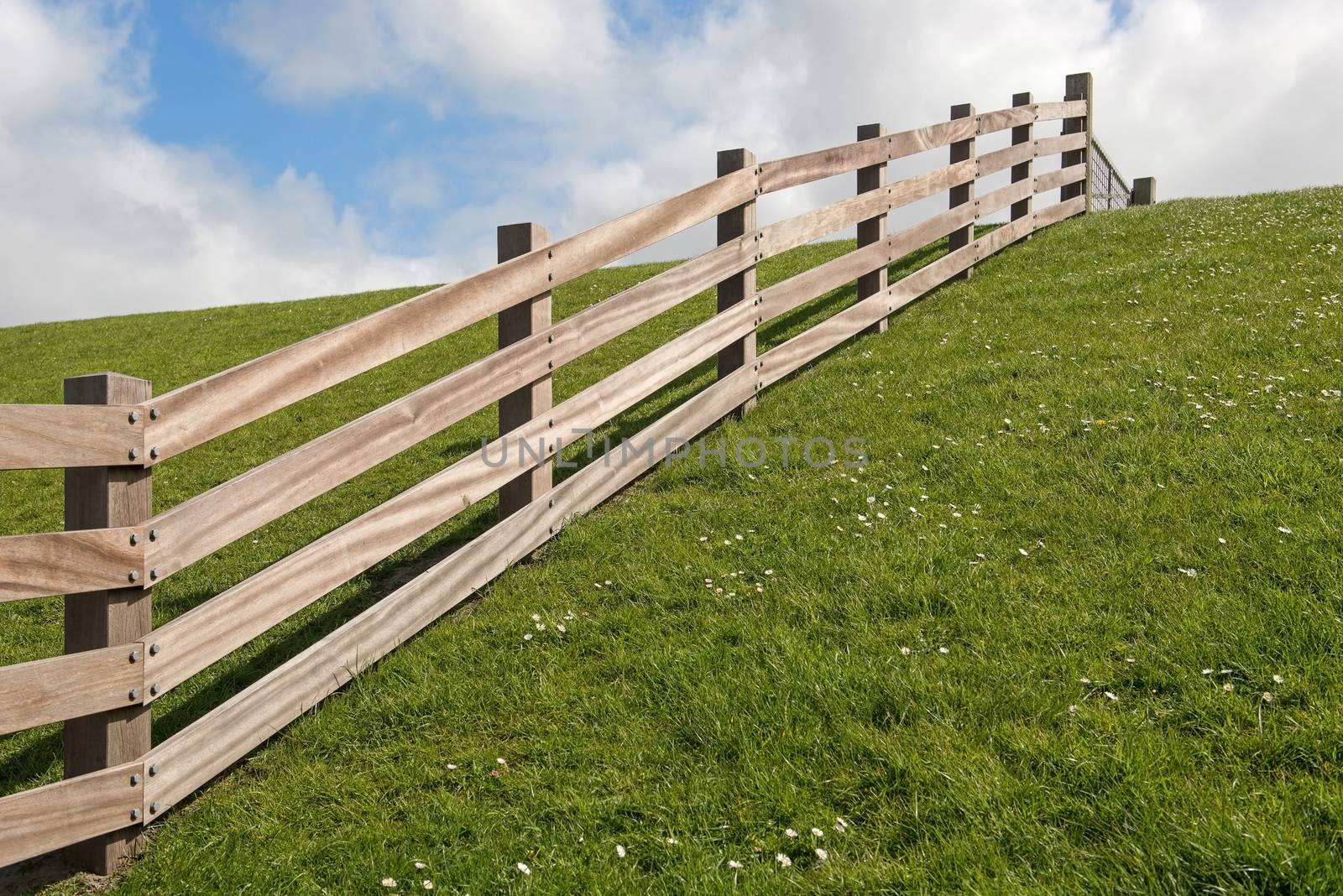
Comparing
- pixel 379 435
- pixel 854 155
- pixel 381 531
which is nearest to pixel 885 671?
pixel 381 531

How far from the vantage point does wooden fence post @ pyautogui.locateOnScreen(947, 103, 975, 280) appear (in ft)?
40.1

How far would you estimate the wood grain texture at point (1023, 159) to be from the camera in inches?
556

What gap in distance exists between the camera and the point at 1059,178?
15367mm

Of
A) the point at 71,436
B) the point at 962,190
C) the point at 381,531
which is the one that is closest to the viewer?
the point at 71,436

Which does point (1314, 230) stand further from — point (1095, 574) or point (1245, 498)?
point (1095, 574)

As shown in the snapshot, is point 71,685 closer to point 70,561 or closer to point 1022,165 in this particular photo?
point 70,561

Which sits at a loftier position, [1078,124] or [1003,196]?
[1078,124]

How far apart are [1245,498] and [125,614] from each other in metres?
5.94

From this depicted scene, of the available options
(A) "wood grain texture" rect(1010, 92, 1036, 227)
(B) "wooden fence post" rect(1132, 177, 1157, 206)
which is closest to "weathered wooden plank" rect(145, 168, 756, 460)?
(A) "wood grain texture" rect(1010, 92, 1036, 227)

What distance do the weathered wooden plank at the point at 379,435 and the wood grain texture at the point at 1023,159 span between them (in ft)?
26.9

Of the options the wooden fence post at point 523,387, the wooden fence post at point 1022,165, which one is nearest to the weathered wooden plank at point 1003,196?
the wooden fence post at point 1022,165

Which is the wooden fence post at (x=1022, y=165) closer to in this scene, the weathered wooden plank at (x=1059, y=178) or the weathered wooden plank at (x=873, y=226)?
the weathered wooden plank at (x=1059, y=178)

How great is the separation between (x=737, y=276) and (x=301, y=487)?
14.6 ft

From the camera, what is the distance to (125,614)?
4.39 meters
